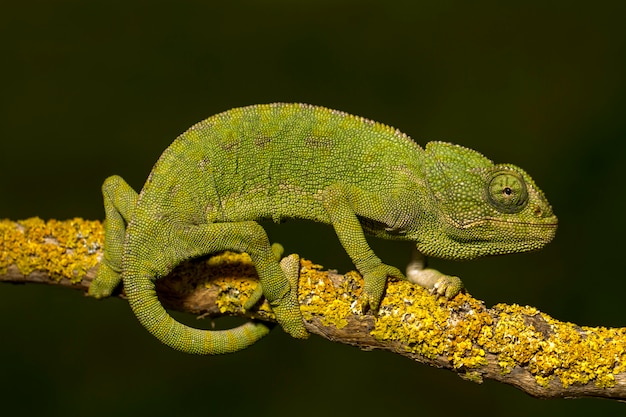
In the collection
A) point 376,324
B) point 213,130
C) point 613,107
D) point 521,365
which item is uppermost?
point 613,107

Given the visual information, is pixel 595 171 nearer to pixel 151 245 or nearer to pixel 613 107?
pixel 613 107

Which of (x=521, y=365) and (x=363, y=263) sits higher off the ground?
(x=363, y=263)

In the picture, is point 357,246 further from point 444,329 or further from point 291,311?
point 444,329

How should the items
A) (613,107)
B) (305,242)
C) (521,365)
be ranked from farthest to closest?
(305,242), (613,107), (521,365)

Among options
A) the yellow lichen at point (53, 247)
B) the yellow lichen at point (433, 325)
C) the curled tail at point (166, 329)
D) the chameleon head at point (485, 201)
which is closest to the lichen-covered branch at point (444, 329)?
the yellow lichen at point (433, 325)

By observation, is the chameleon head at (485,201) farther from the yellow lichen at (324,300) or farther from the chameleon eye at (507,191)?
the yellow lichen at (324,300)

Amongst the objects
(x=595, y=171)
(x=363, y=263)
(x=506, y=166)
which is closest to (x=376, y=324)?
(x=363, y=263)

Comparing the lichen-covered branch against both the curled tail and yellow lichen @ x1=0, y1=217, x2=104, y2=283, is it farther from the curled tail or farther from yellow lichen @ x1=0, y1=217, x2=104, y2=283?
yellow lichen @ x1=0, y1=217, x2=104, y2=283
